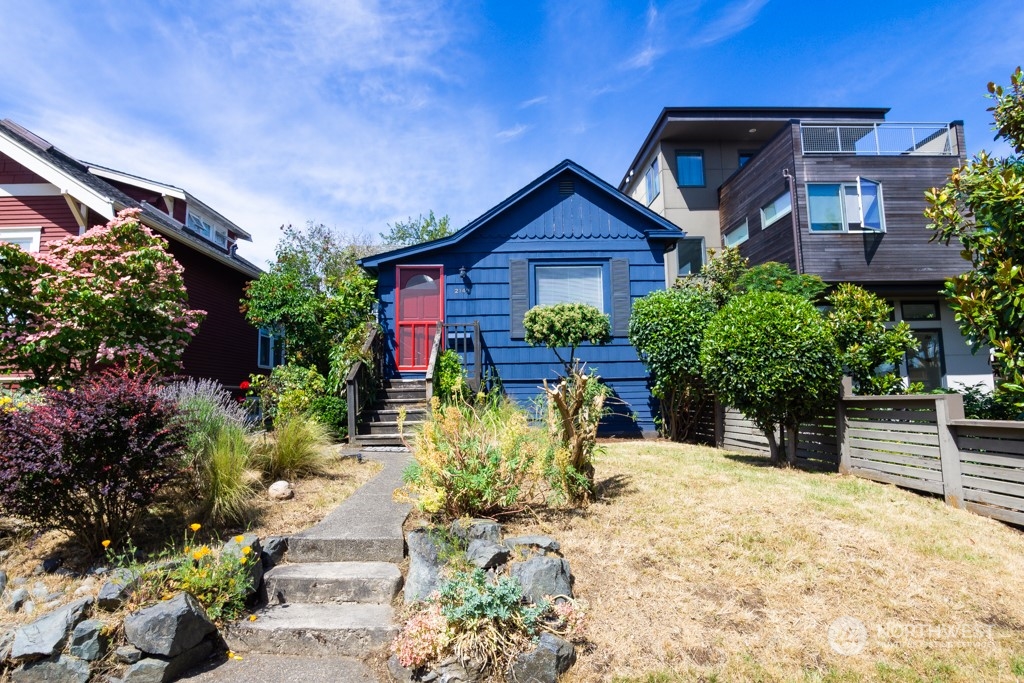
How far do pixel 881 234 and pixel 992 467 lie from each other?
1177cm

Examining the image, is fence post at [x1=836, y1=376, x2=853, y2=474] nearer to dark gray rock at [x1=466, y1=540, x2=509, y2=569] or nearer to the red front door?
dark gray rock at [x1=466, y1=540, x2=509, y2=569]

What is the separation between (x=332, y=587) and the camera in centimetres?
425

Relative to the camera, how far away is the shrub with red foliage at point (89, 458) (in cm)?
417

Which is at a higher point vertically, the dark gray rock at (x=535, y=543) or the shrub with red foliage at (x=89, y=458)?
the shrub with red foliage at (x=89, y=458)

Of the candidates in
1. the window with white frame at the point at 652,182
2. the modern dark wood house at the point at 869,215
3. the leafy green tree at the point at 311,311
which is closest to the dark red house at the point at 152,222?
the leafy green tree at the point at 311,311

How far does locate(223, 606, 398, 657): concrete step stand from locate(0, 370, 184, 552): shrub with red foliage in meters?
1.48

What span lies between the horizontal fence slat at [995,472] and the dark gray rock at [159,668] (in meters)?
6.91

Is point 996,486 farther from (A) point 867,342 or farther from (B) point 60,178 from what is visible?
(B) point 60,178

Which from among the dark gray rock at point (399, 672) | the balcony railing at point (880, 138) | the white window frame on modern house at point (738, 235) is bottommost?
the dark gray rock at point (399, 672)

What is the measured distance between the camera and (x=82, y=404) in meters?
4.37

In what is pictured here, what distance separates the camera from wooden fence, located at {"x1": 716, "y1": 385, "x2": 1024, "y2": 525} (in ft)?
16.4

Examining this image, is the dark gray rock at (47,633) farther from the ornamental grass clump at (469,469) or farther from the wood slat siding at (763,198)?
the wood slat siding at (763,198)

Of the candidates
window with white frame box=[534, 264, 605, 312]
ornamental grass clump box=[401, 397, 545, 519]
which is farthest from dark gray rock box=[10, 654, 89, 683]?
window with white frame box=[534, 264, 605, 312]

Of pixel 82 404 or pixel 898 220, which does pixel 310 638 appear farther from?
pixel 898 220
